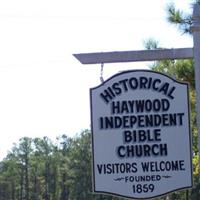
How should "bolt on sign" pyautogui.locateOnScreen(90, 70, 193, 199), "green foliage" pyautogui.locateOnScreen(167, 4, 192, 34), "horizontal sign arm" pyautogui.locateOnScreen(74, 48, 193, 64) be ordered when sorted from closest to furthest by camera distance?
"bolt on sign" pyautogui.locateOnScreen(90, 70, 193, 199), "horizontal sign arm" pyautogui.locateOnScreen(74, 48, 193, 64), "green foliage" pyautogui.locateOnScreen(167, 4, 192, 34)

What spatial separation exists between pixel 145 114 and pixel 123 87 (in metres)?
0.38

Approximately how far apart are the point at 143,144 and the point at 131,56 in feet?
3.43

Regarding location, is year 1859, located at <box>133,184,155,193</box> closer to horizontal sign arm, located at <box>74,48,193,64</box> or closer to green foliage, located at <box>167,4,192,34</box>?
horizontal sign arm, located at <box>74,48,193,64</box>

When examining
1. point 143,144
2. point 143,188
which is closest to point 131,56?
point 143,144

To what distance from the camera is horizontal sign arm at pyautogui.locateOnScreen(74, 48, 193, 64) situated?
7363 mm

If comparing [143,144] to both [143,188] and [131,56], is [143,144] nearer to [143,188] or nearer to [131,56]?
[143,188]

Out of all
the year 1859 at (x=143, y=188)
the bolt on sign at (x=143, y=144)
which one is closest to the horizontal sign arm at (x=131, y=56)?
the bolt on sign at (x=143, y=144)

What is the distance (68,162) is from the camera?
88.3m

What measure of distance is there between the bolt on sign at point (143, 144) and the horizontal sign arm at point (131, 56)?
51 cm

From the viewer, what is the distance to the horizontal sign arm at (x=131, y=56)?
736cm

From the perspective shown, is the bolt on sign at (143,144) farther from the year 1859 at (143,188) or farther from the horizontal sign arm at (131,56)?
the horizontal sign arm at (131,56)

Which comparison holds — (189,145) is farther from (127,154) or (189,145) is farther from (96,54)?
(96,54)

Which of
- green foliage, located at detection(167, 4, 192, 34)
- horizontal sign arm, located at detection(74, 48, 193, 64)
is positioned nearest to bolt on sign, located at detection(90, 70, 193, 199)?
horizontal sign arm, located at detection(74, 48, 193, 64)

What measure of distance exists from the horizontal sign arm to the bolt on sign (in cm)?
51
